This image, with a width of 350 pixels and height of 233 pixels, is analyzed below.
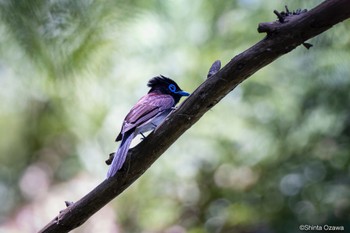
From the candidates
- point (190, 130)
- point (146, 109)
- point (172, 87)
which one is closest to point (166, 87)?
point (172, 87)

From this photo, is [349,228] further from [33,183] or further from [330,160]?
[33,183]

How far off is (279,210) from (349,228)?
2.37ft

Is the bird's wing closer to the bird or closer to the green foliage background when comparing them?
the bird

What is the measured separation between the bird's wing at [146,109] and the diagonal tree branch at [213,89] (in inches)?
15.2

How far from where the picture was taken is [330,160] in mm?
3533

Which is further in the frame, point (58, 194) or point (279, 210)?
point (58, 194)

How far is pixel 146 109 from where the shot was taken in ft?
8.73

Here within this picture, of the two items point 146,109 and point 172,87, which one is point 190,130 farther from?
point 146,109

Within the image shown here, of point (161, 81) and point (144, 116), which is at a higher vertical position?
point (161, 81)

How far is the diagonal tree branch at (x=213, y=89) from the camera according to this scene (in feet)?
5.58

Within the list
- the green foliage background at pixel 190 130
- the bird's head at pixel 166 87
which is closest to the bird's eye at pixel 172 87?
the bird's head at pixel 166 87

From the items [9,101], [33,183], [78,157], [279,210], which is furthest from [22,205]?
[279,210]

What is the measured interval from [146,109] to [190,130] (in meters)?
1.68

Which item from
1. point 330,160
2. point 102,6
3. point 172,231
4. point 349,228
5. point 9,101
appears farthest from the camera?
point 9,101
